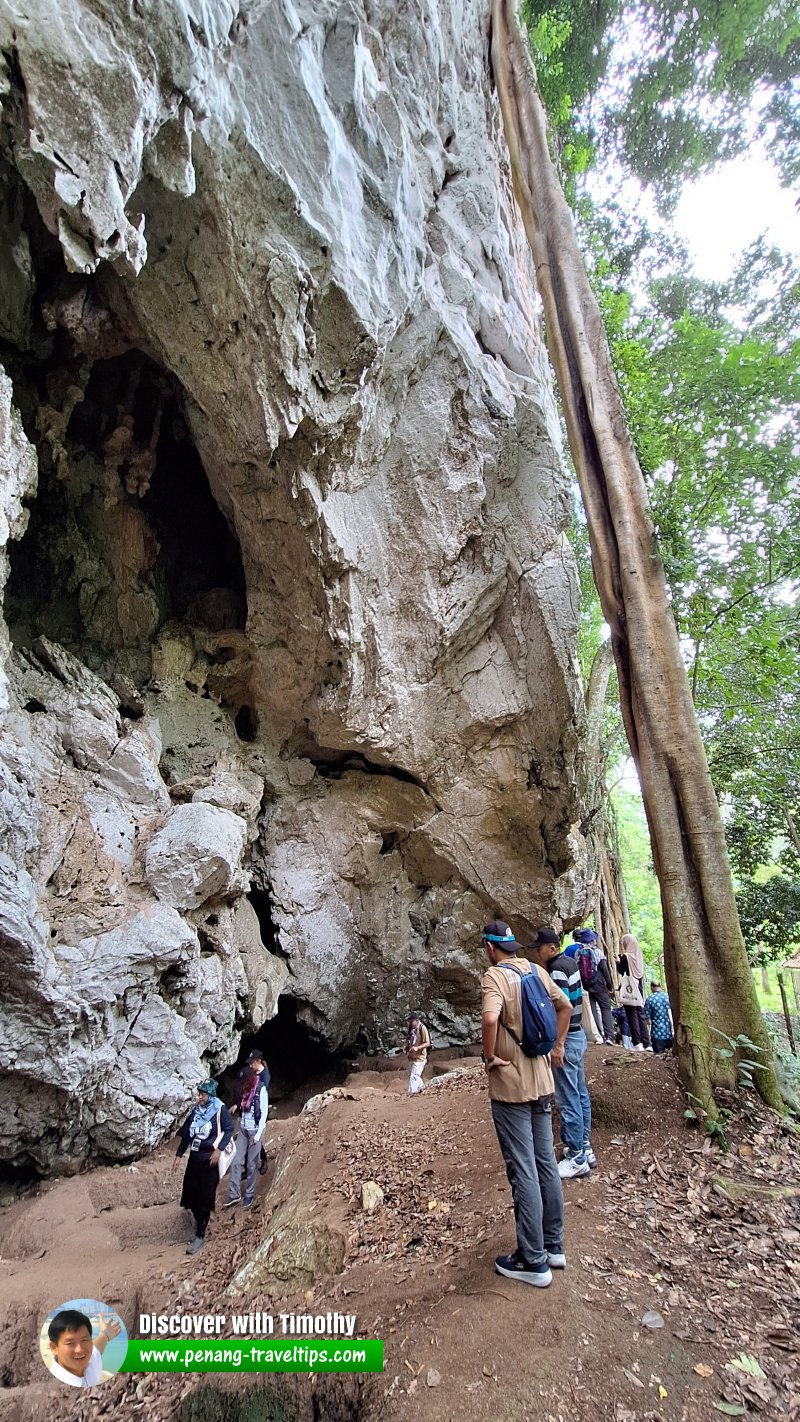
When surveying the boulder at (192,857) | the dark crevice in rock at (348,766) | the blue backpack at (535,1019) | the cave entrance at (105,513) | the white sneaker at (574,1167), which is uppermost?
the cave entrance at (105,513)

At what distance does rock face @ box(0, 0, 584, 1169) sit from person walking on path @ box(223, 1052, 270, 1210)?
1111 mm

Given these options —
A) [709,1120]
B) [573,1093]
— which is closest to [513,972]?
[573,1093]

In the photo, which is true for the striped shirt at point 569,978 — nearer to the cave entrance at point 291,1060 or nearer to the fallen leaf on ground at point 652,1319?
the fallen leaf on ground at point 652,1319

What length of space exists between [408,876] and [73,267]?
804 centimetres

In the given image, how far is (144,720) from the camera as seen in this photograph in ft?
25.6

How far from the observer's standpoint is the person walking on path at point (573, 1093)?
397 centimetres

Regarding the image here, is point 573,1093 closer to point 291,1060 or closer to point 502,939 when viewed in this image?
point 502,939

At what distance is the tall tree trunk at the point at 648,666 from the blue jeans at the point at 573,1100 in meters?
0.93

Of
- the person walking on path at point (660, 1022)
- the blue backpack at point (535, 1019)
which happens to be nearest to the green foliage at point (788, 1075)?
the blue backpack at point (535, 1019)

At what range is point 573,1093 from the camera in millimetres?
3977

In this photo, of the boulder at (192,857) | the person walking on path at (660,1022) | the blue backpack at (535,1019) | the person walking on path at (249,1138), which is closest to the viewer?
the blue backpack at (535,1019)

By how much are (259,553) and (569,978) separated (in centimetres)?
574

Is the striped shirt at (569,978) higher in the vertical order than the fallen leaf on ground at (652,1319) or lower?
higher

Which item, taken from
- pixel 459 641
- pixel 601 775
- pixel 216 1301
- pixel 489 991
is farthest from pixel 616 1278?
pixel 601 775
